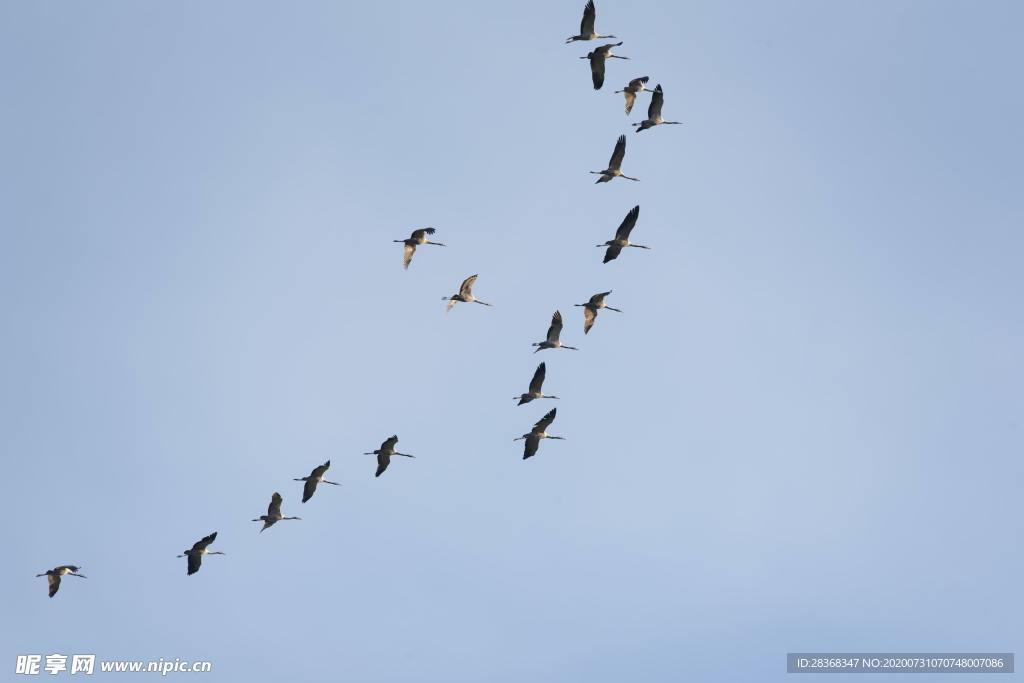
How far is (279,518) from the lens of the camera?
94.1 m

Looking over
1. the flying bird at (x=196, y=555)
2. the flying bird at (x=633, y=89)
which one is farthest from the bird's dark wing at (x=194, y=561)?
the flying bird at (x=633, y=89)

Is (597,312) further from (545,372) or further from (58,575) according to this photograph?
(58,575)

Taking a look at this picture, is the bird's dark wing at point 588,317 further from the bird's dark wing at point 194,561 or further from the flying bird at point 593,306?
the bird's dark wing at point 194,561

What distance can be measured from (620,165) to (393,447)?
14.2 metres

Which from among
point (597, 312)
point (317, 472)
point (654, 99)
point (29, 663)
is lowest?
point (29, 663)

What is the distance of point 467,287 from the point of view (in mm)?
95375

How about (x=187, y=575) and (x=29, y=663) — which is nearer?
(x=187, y=575)

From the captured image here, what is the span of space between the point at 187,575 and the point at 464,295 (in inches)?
610

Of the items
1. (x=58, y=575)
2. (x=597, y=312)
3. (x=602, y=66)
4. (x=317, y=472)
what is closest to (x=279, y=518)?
(x=317, y=472)

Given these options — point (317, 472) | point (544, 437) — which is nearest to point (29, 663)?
point (317, 472)

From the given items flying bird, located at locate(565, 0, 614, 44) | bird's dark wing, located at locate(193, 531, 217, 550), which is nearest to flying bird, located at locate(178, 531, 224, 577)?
bird's dark wing, located at locate(193, 531, 217, 550)

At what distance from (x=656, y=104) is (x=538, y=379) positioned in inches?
460

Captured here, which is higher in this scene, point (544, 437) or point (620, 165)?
point (620, 165)

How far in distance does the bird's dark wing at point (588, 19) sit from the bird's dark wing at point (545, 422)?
1482 cm
